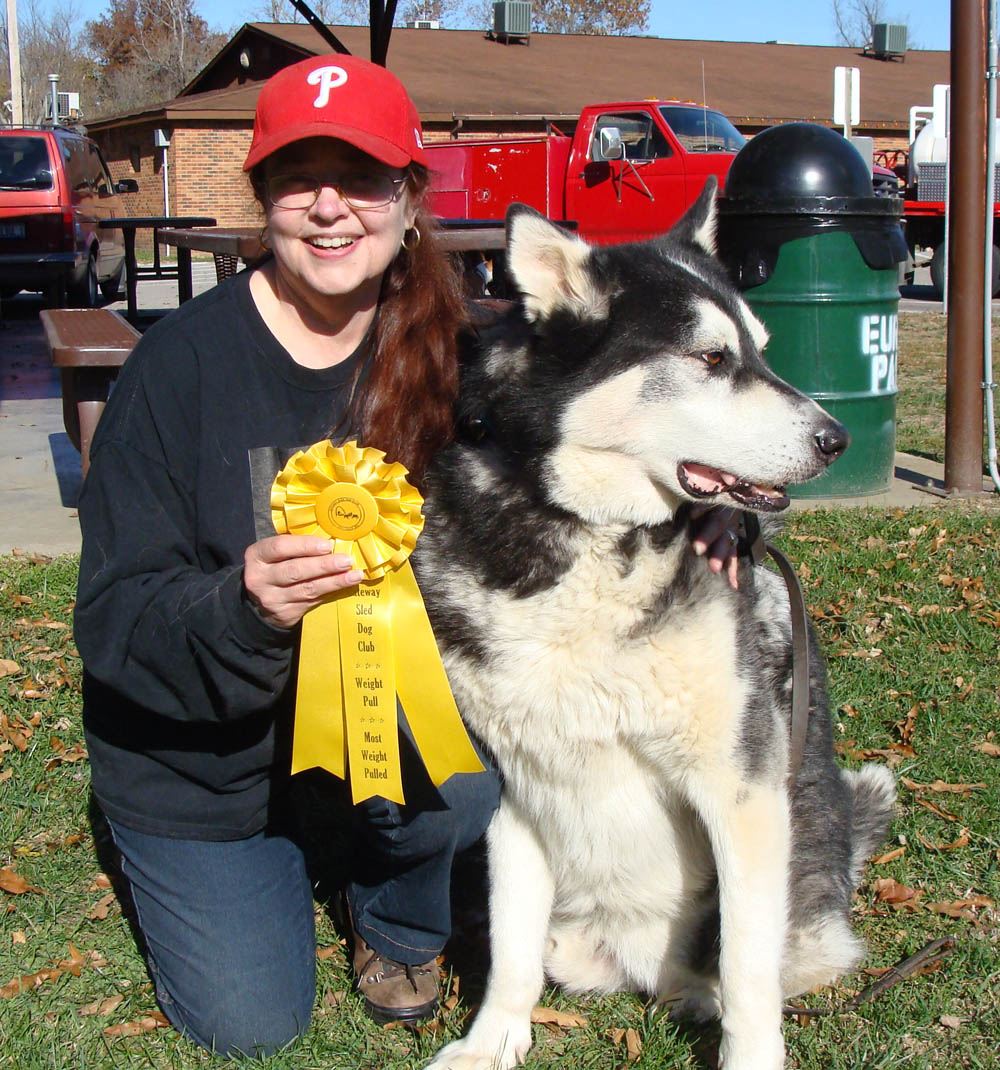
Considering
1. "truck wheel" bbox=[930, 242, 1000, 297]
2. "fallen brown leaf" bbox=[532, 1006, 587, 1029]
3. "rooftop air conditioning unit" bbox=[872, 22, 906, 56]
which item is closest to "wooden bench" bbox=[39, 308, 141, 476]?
"fallen brown leaf" bbox=[532, 1006, 587, 1029]

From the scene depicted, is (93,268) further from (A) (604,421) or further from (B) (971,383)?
(A) (604,421)

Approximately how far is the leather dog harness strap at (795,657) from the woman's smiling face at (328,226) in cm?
95

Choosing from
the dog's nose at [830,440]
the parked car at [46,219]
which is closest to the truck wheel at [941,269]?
the parked car at [46,219]

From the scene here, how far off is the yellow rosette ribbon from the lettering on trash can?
166 inches

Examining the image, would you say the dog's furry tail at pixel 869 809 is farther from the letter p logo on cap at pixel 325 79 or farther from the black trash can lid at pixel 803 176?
the black trash can lid at pixel 803 176

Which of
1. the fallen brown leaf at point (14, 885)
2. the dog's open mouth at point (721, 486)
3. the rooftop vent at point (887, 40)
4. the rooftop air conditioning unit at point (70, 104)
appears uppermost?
the rooftop vent at point (887, 40)

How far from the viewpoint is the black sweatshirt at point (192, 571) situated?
1987mm

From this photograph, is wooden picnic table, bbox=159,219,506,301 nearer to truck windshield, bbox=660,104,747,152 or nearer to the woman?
the woman

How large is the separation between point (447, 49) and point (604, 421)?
26711 millimetres

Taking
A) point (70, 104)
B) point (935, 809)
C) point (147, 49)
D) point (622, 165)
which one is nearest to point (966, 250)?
point (935, 809)

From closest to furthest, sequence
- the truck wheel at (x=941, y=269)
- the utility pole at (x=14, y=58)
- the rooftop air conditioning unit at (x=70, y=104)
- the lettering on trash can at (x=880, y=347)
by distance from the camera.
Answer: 1. the lettering on trash can at (x=880, y=347)
2. the truck wheel at (x=941, y=269)
3. the utility pole at (x=14, y=58)
4. the rooftop air conditioning unit at (x=70, y=104)

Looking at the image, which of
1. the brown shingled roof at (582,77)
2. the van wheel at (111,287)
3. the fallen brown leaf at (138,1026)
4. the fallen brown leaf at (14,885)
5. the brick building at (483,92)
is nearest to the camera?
the fallen brown leaf at (138,1026)

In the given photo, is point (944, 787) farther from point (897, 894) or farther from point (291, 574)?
point (291, 574)

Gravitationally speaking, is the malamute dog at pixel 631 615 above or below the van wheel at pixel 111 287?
below
